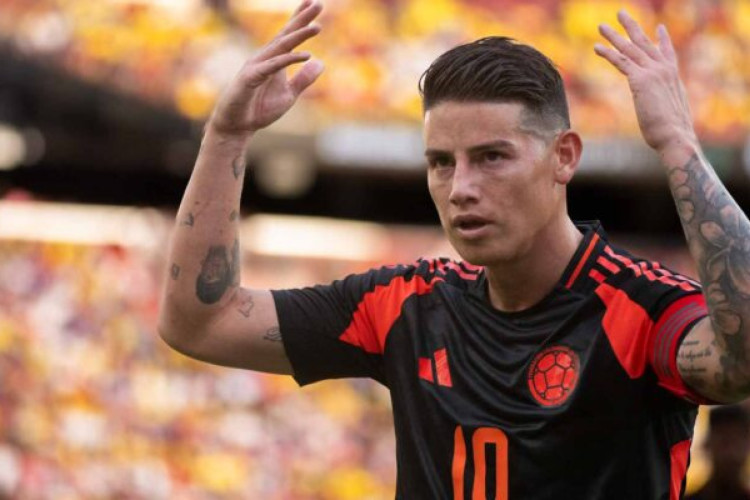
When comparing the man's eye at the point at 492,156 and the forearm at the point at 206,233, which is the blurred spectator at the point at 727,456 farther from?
the man's eye at the point at 492,156

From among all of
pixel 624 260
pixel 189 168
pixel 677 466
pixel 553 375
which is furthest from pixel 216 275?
pixel 189 168

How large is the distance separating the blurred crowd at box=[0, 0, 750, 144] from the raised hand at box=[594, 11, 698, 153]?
9.80 meters

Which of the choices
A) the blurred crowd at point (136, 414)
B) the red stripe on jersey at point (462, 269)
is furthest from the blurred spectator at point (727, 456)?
the blurred crowd at point (136, 414)

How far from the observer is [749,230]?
3.21 m

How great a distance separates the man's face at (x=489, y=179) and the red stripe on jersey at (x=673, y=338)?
1.30ft

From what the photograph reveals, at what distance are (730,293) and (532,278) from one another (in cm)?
60

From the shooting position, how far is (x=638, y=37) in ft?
10.9

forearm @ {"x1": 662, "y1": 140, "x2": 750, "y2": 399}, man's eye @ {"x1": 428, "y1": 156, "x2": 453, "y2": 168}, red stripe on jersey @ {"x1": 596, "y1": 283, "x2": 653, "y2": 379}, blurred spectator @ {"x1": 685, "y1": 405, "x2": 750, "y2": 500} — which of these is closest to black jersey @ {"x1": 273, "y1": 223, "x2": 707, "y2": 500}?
red stripe on jersey @ {"x1": 596, "y1": 283, "x2": 653, "y2": 379}

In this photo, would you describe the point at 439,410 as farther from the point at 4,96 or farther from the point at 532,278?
the point at 4,96

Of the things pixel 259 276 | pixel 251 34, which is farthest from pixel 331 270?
pixel 251 34

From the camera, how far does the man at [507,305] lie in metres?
3.23

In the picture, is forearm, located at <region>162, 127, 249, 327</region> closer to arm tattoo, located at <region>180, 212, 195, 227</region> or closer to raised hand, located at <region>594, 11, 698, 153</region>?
arm tattoo, located at <region>180, 212, 195, 227</region>

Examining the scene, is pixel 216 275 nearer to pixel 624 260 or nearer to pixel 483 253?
pixel 483 253

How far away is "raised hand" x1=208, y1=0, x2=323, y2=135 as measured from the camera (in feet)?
11.9
